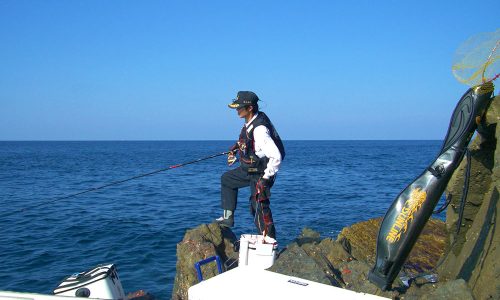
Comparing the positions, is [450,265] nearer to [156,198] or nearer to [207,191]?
[156,198]

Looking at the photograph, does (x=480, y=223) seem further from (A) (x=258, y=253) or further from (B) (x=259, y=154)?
(B) (x=259, y=154)

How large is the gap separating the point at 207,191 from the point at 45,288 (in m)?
16.5

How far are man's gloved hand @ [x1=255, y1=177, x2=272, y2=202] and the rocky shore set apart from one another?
2.57 ft

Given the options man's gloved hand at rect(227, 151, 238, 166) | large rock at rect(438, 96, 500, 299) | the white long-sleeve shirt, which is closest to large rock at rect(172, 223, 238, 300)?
man's gloved hand at rect(227, 151, 238, 166)

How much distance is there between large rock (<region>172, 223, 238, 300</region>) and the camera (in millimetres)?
7031

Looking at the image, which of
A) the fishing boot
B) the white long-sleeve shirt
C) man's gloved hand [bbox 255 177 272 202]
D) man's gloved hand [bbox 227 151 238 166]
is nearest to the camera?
the white long-sleeve shirt

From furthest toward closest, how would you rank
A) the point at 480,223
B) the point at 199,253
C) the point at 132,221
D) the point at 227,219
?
the point at 132,221 < the point at 227,219 < the point at 199,253 < the point at 480,223

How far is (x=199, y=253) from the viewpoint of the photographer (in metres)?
7.10

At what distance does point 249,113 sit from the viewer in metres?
6.50

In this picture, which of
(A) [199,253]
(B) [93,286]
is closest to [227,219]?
(A) [199,253]

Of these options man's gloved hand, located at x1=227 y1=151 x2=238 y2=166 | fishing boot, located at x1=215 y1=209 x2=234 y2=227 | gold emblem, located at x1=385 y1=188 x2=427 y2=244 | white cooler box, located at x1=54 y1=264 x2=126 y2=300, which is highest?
man's gloved hand, located at x1=227 y1=151 x2=238 y2=166

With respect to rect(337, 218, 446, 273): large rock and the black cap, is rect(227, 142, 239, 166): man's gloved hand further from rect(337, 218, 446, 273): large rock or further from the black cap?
rect(337, 218, 446, 273): large rock

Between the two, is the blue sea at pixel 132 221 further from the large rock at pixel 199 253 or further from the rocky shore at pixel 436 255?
the rocky shore at pixel 436 255

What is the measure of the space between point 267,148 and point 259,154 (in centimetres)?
25
